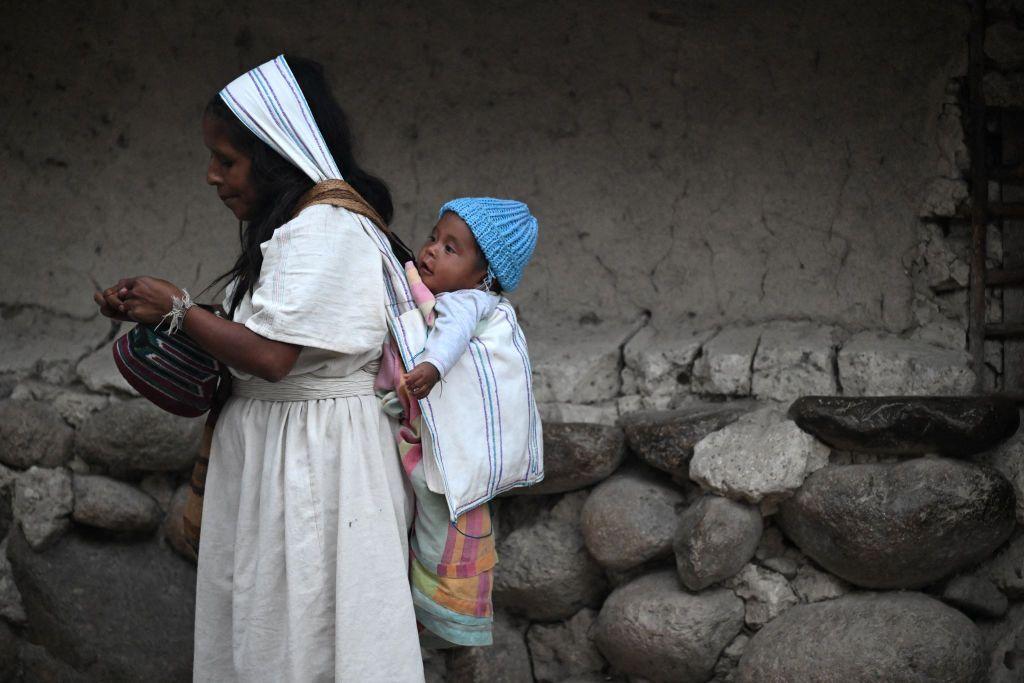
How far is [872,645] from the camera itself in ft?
8.13

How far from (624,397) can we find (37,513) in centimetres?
→ 172

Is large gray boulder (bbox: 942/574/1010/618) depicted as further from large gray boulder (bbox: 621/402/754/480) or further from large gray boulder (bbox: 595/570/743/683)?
large gray boulder (bbox: 621/402/754/480)

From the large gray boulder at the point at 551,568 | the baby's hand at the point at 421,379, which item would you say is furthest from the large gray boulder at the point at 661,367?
the baby's hand at the point at 421,379

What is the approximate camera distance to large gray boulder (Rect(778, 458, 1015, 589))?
2521 mm

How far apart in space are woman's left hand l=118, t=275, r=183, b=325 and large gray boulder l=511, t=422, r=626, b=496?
1.23 metres

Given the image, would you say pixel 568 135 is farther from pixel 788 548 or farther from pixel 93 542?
pixel 93 542

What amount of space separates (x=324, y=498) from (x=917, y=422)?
4.56 feet

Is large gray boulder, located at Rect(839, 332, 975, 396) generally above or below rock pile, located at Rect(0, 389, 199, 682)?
above

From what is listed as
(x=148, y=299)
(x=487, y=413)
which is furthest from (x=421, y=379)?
(x=148, y=299)

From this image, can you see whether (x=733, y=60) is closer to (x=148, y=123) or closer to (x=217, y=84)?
(x=217, y=84)

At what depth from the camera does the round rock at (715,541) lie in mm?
2654

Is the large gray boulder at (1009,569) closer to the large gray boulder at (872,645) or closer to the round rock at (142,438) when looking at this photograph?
the large gray boulder at (872,645)

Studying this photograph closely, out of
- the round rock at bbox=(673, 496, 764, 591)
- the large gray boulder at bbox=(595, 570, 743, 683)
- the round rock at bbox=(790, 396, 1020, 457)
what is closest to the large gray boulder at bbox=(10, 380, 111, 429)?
the large gray boulder at bbox=(595, 570, 743, 683)

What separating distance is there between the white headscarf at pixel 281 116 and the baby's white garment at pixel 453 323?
315 mm
